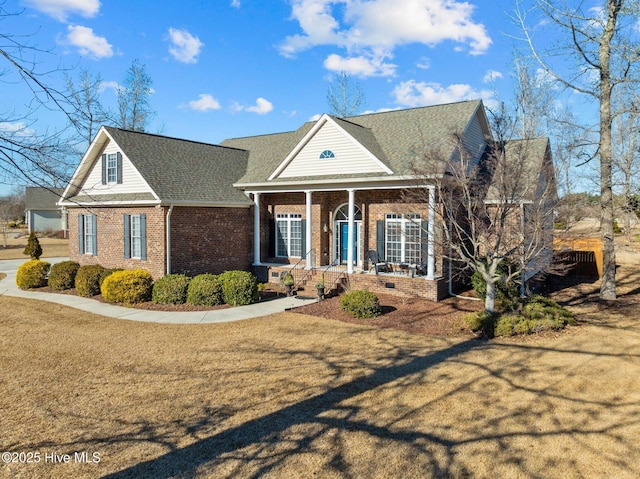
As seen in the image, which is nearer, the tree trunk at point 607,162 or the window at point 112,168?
the tree trunk at point 607,162

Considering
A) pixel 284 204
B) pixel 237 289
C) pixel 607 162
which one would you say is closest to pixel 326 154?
pixel 284 204

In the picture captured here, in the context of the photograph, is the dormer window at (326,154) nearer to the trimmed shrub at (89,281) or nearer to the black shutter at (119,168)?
the black shutter at (119,168)

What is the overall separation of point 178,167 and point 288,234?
5.58 m

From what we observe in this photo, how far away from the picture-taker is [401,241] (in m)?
16.8

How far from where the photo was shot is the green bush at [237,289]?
1430 centimetres

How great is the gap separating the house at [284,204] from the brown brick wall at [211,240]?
0.04 metres

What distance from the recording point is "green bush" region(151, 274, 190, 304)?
14438 mm

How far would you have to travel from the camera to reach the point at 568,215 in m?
11.5

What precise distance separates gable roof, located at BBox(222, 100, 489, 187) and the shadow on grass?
9752mm

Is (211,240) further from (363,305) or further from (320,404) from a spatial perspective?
(320,404)

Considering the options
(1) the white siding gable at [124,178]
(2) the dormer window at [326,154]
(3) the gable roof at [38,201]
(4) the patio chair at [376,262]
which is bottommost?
(4) the patio chair at [376,262]

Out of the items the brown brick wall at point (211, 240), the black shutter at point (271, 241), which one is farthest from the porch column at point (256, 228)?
the black shutter at point (271, 241)

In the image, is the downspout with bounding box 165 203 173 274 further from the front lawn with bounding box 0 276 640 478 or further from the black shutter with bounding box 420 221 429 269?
the black shutter with bounding box 420 221 429 269

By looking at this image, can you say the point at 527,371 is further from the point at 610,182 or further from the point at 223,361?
the point at 610,182
